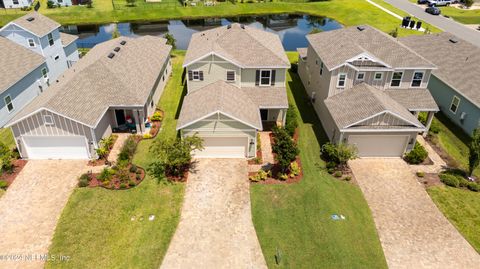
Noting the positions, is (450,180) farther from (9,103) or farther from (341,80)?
(9,103)

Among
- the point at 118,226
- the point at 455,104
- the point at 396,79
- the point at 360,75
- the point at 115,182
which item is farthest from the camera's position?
the point at 455,104

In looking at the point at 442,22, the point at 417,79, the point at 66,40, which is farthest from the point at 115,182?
the point at 442,22

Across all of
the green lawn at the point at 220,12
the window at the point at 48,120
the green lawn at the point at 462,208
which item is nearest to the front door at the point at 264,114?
the green lawn at the point at 462,208

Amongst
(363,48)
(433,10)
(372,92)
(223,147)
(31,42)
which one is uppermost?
(363,48)

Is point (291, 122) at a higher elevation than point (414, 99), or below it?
below

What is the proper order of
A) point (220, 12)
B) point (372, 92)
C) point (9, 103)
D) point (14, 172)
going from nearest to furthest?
point (14, 172) → point (372, 92) → point (9, 103) → point (220, 12)

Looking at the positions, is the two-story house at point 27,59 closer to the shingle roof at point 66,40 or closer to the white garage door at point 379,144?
the shingle roof at point 66,40
